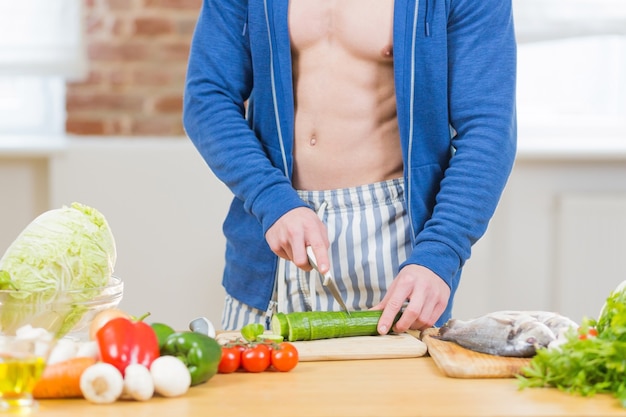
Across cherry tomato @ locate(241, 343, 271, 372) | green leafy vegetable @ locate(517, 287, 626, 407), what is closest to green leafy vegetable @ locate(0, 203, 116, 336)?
cherry tomato @ locate(241, 343, 271, 372)

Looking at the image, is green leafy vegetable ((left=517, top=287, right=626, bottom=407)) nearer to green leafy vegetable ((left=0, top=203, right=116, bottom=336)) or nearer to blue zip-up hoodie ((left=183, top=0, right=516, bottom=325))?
blue zip-up hoodie ((left=183, top=0, right=516, bottom=325))

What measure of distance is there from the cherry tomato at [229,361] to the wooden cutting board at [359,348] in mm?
132

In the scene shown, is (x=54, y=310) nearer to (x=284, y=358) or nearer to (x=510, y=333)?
(x=284, y=358)

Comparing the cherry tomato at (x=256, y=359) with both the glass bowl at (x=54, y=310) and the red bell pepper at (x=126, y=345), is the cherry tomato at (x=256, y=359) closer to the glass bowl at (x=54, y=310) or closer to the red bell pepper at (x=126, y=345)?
the red bell pepper at (x=126, y=345)

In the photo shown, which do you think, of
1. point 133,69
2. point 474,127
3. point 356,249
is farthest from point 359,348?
point 133,69

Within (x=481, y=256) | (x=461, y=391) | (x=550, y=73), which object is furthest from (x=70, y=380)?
(x=550, y=73)

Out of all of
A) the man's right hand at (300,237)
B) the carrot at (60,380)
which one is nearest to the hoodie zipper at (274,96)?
the man's right hand at (300,237)

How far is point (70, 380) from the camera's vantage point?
1.16 metres

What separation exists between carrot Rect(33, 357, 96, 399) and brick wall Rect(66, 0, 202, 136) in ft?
6.96

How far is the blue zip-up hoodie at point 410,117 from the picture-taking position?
172 cm

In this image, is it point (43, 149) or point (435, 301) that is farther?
point (43, 149)

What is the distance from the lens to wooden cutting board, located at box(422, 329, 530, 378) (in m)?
1.31

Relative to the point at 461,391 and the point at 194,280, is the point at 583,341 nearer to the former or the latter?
the point at 461,391

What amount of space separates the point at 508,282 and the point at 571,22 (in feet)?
3.20
